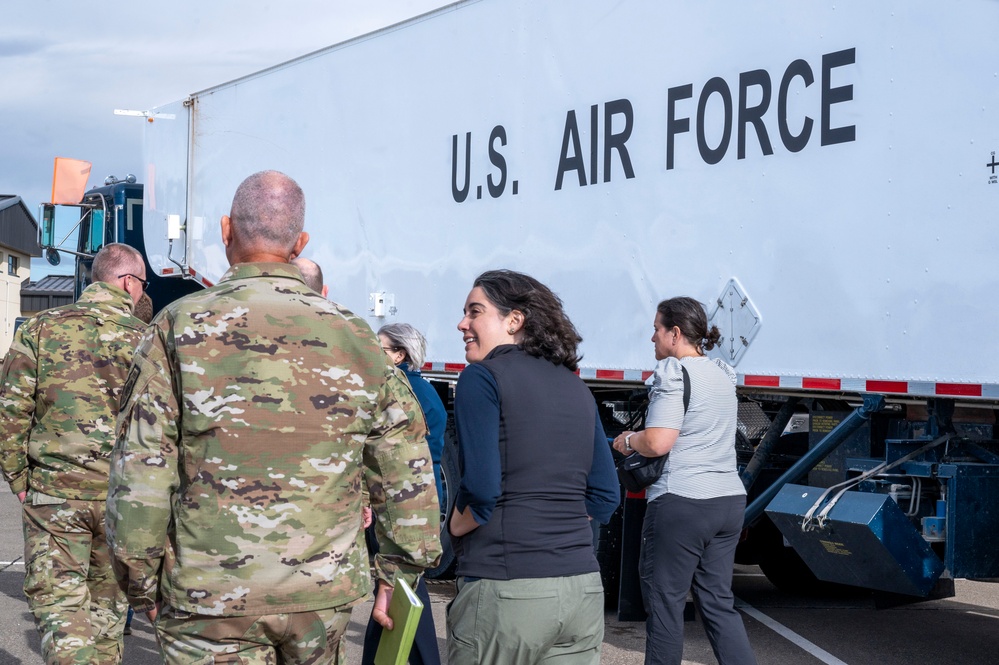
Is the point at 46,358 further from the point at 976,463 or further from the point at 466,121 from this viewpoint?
the point at 976,463

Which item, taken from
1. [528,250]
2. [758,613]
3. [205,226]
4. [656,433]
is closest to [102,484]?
[656,433]

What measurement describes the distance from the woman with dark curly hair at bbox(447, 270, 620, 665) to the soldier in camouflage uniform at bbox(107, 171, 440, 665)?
390 mm

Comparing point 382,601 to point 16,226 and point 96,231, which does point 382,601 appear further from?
point 16,226

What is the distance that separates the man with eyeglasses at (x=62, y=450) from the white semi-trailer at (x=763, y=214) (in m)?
2.67

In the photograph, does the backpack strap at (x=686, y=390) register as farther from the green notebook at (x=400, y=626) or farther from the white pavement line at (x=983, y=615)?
the white pavement line at (x=983, y=615)

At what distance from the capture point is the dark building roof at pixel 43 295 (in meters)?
46.9

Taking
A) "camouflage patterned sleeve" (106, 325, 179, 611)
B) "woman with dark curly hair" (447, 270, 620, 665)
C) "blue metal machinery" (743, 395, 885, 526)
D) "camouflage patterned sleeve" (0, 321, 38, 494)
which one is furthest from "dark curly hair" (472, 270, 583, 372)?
A: "blue metal machinery" (743, 395, 885, 526)

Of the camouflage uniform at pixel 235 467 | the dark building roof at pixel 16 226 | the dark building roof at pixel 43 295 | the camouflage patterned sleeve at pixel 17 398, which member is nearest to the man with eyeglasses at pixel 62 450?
the camouflage patterned sleeve at pixel 17 398

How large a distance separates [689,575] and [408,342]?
1.49 m

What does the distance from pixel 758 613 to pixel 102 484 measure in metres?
4.15

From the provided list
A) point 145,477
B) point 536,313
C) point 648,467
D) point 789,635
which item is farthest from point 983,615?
point 145,477

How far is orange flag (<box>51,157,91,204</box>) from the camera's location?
10.9 meters

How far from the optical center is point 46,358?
15.1ft

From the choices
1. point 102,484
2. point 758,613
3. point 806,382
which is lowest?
point 758,613
